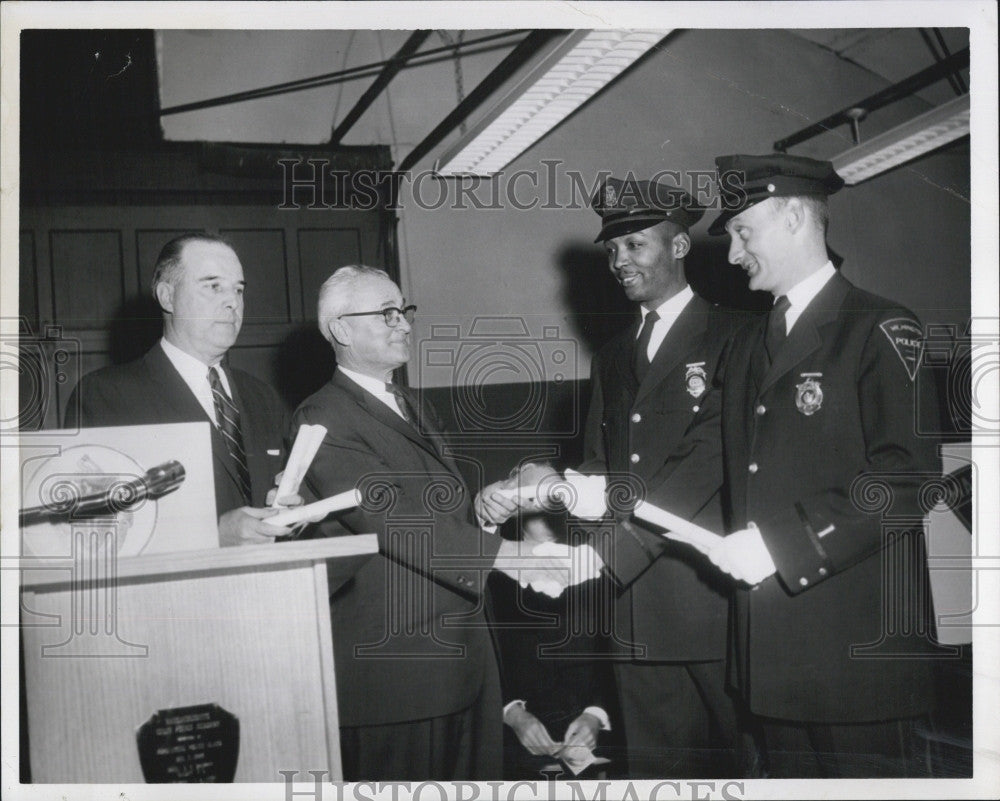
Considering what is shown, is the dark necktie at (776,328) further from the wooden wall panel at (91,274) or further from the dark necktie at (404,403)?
the wooden wall panel at (91,274)

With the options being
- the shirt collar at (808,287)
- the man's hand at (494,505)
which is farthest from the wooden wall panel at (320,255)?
the shirt collar at (808,287)

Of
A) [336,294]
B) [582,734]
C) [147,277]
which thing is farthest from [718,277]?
[147,277]

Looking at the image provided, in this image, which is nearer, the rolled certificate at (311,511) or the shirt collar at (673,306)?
the rolled certificate at (311,511)

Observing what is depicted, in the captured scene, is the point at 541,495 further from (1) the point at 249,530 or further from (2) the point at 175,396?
(2) the point at 175,396

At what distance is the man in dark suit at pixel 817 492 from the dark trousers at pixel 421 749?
63cm

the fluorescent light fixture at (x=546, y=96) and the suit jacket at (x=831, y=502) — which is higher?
the fluorescent light fixture at (x=546, y=96)

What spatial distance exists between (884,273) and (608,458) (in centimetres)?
80

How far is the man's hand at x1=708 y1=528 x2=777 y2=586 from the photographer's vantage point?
221 cm

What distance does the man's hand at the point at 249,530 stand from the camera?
2.20 meters

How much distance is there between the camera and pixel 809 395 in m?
2.23

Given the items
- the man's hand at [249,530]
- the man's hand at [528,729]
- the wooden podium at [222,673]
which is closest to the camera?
the wooden podium at [222,673]

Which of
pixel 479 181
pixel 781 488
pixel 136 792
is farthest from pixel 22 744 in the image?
pixel 781 488

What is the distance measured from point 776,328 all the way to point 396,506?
3.24ft

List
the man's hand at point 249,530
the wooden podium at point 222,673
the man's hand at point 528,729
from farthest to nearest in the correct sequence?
1. the man's hand at point 528,729
2. the man's hand at point 249,530
3. the wooden podium at point 222,673
